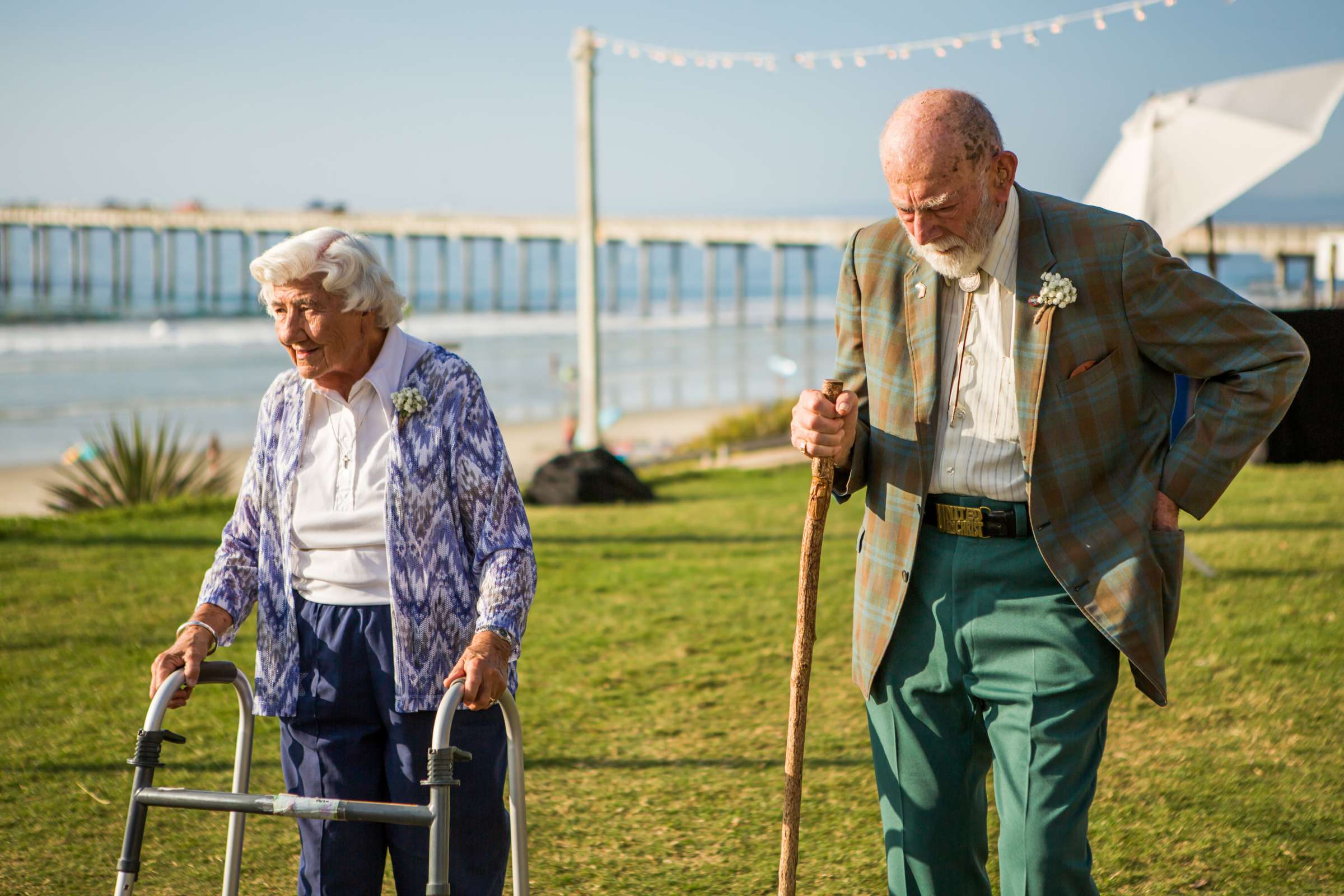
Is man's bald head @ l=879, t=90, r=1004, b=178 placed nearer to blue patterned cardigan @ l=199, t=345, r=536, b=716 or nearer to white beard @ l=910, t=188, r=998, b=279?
white beard @ l=910, t=188, r=998, b=279

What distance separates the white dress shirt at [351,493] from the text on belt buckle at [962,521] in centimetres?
112

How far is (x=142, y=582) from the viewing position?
7590mm

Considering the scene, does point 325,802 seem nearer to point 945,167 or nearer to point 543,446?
point 945,167

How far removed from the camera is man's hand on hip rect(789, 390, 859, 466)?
2352 millimetres

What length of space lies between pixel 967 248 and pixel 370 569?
135 cm

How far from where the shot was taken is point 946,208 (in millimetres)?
2258

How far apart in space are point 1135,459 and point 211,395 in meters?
28.1

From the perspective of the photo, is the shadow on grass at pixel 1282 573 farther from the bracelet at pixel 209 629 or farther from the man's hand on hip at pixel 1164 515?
the bracelet at pixel 209 629

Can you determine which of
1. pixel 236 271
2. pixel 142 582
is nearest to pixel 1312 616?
pixel 142 582

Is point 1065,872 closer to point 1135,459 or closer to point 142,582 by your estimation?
point 1135,459

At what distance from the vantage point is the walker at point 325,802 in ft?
7.04

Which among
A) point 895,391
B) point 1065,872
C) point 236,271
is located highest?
point 236,271

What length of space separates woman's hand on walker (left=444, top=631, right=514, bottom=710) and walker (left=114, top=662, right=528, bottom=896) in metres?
0.02

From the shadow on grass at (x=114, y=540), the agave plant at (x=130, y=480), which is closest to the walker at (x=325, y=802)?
the shadow on grass at (x=114, y=540)
